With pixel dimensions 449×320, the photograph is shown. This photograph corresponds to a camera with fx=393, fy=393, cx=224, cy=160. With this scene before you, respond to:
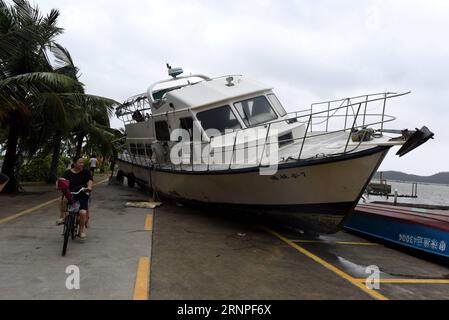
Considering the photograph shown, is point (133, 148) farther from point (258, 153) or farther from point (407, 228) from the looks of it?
point (407, 228)

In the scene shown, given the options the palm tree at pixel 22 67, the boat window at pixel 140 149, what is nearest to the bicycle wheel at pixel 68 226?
the palm tree at pixel 22 67

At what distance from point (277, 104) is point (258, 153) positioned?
2.75 meters

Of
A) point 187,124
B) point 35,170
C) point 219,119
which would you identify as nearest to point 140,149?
point 187,124

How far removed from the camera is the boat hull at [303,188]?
7.18m

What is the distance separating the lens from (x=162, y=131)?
12.3 metres

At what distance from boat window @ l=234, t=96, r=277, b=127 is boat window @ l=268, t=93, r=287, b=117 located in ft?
0.78

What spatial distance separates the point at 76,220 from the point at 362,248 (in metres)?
5.97

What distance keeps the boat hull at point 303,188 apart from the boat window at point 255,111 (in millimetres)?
2149

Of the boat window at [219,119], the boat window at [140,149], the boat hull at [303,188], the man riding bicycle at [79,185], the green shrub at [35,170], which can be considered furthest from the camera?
the green shrub at [35,170]

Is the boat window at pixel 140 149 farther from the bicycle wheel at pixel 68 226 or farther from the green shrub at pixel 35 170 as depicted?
the bicycle wheel at pixel 68 226

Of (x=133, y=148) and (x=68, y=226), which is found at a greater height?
(x=133, y=148)

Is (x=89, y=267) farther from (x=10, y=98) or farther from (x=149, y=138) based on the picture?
(x=149, y=138)

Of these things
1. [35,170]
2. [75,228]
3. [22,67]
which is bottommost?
[75,228]

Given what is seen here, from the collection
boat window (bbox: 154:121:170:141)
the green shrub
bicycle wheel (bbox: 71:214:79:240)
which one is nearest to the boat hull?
boat window (bbox: 154:121:170:141)
